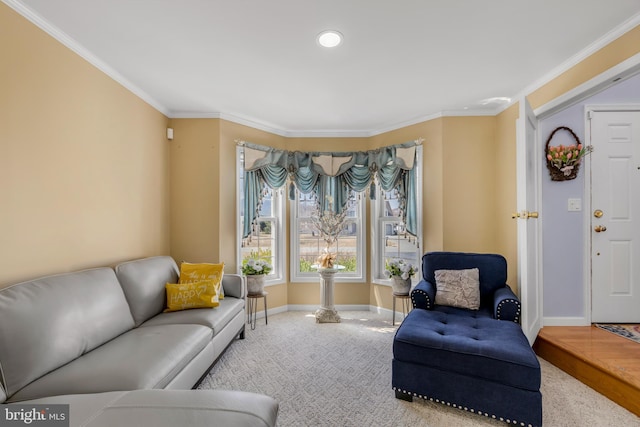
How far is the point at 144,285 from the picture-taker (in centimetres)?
250

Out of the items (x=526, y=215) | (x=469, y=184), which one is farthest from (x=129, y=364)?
(x=469, y=184)

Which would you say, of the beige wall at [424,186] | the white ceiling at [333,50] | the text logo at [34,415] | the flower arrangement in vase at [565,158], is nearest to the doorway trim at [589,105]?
the flower arrangement in vase at [565,158]

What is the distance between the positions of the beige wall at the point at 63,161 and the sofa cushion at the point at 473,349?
2.47 m

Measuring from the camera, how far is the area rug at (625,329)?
2652 mm

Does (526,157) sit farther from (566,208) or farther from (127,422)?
(127,422)

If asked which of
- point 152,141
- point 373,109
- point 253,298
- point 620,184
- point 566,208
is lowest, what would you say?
point 253,298

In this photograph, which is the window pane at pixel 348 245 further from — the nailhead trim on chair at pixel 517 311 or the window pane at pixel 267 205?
the nailhead trim on chair at pixel 517 311

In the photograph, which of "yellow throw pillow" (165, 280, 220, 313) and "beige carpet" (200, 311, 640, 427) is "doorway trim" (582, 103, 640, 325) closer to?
"beige carpet" (200, 311, 640, 427)

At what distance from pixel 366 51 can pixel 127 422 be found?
99.3 inches

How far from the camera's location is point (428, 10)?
178cm

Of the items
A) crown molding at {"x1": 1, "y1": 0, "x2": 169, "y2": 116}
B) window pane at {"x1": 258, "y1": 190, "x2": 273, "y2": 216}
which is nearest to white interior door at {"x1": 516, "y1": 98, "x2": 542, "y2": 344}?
window pane at {"x1": 258, "y1": 190, "x2": 273, "y2": 216}

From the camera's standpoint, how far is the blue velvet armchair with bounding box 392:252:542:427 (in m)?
1.74

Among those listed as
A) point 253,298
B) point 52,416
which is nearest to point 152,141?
point 253,298

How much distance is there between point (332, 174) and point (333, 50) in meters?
2.01
